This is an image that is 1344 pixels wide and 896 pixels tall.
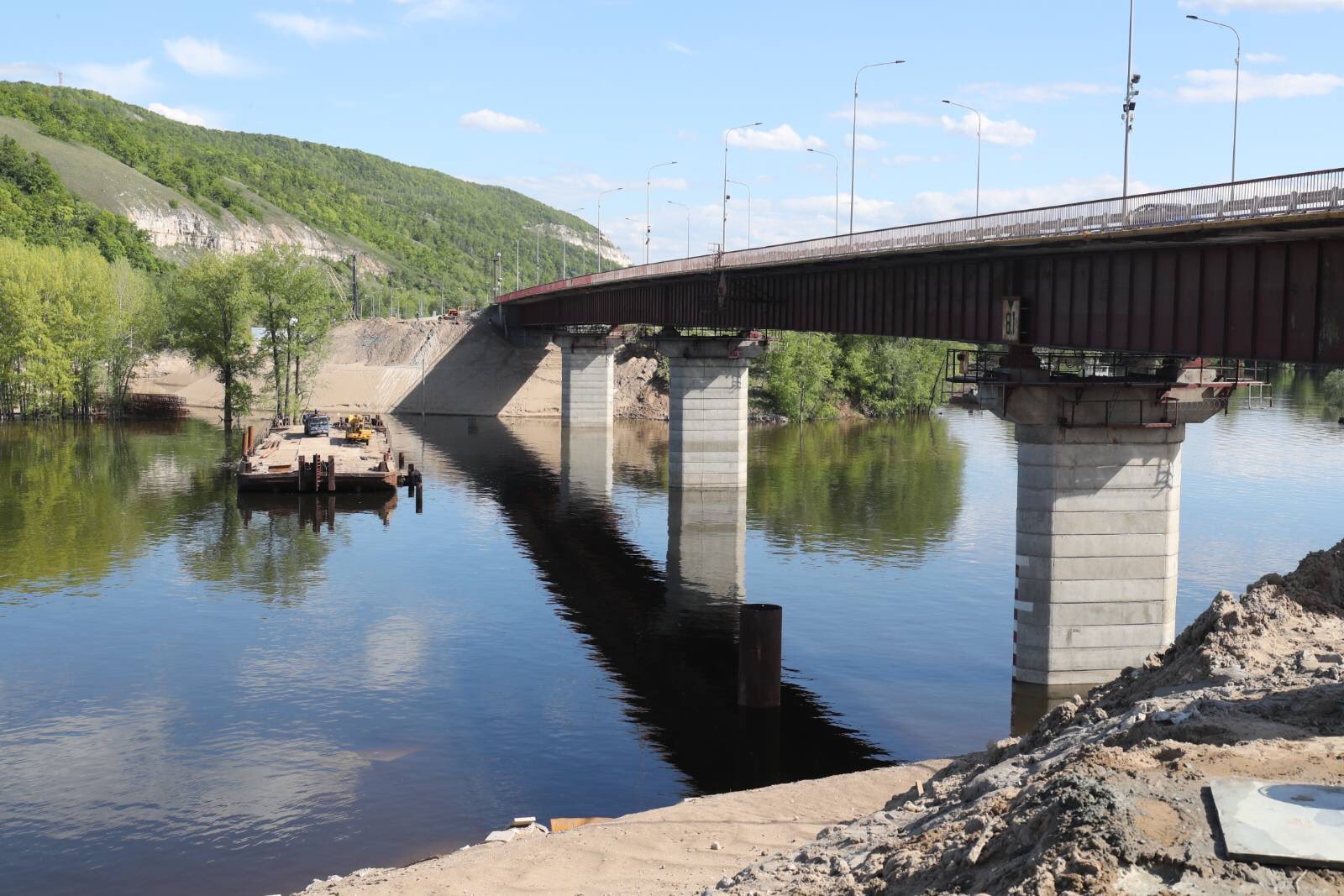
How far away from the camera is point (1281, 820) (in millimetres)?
13203

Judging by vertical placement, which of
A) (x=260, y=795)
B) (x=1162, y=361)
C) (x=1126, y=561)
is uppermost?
(x=1162, y=361)

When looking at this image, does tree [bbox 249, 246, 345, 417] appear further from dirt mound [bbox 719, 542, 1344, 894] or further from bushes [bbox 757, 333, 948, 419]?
dirt mound [bbox 719, 542, 1344, 894]

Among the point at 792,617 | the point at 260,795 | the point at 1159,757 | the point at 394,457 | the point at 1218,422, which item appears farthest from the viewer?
the point at 1218,422

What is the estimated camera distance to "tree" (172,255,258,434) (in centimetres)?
11200

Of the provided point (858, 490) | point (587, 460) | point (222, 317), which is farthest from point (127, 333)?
point (858, 490)

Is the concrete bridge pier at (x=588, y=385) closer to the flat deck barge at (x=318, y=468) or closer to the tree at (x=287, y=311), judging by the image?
the tree at (x=287, y=311)

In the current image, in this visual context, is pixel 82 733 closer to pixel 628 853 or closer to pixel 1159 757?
pixel 628 853

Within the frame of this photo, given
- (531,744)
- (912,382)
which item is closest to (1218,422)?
(912,382)

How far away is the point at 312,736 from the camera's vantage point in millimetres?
31422

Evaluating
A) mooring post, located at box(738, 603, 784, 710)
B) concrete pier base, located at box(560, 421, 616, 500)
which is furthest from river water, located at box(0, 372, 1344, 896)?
concrete pier base, located at box(560, 421, 616, 500)

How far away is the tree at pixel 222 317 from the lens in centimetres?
11200

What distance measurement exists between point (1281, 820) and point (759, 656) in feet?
72.2

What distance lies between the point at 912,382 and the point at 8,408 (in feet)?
293

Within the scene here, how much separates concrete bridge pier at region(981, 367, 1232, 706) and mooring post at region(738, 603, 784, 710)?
7.59 m
